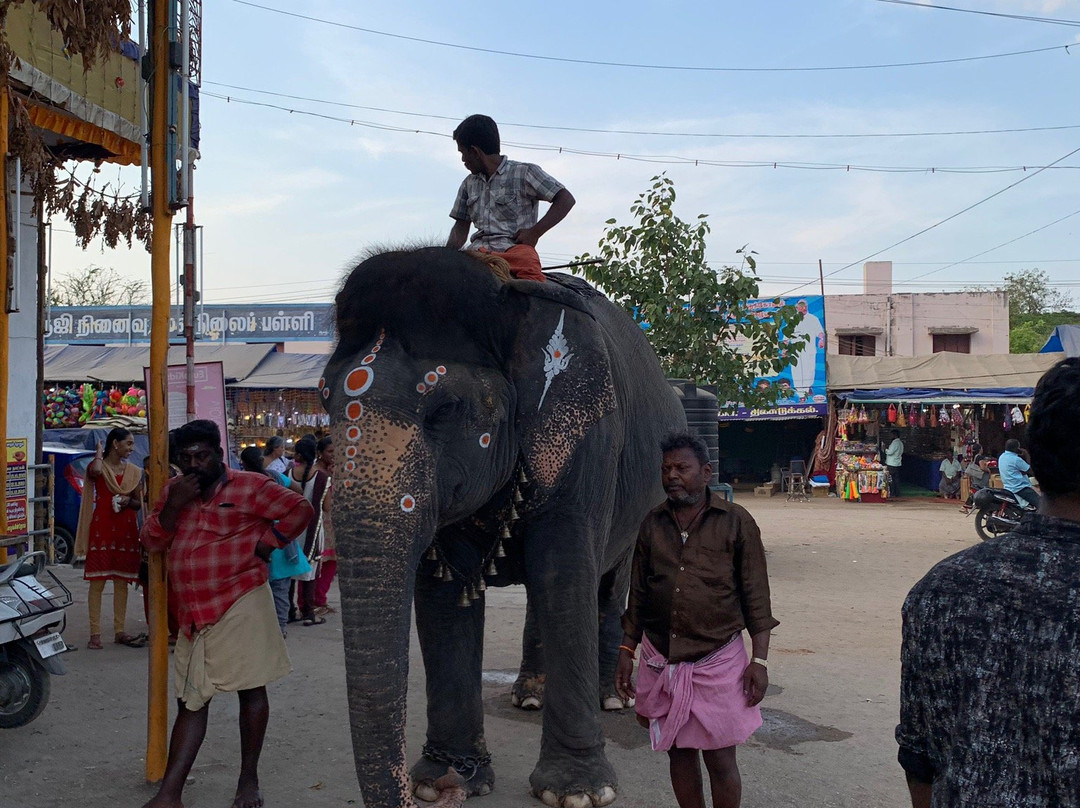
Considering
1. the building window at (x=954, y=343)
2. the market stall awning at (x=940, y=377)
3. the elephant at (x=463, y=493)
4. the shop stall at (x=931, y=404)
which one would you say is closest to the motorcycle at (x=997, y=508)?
the shop stall at (x=931, y=404)

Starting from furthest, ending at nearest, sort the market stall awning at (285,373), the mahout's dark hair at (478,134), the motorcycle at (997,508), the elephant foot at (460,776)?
1. the market stall awning at (285,373)
2. the motorcycle at (997,508)
3. the mahout's dark hair at (478,134)
4. the elephant foot at (460,776)

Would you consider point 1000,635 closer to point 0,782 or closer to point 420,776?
point 420,776

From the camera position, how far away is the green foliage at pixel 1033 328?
3616cm

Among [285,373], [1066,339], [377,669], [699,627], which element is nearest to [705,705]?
[699,627]

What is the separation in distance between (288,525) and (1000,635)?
3.06 m

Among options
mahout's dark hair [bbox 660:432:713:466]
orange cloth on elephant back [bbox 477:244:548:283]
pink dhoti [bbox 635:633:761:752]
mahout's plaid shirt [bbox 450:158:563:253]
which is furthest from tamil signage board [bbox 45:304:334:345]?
pink dhoti [bbox 635:633:761:752]

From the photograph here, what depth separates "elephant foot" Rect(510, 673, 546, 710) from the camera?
236 inches

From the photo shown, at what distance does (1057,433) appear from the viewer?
5.83ft

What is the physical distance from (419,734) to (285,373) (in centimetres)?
1484

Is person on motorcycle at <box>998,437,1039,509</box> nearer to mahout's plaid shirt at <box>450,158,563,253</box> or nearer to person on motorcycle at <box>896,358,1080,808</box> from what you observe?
mahout's plaid shirt at <box>450,158,563,253</box>

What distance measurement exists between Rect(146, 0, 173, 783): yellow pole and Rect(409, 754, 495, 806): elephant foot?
1159 millimetres

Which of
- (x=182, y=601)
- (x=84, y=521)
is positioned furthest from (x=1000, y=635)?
(x=84, y=521)

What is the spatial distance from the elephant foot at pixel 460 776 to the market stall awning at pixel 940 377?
20388 mm

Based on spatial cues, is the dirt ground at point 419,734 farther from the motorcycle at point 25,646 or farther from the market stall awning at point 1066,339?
the market stall awning at point 1066,339
